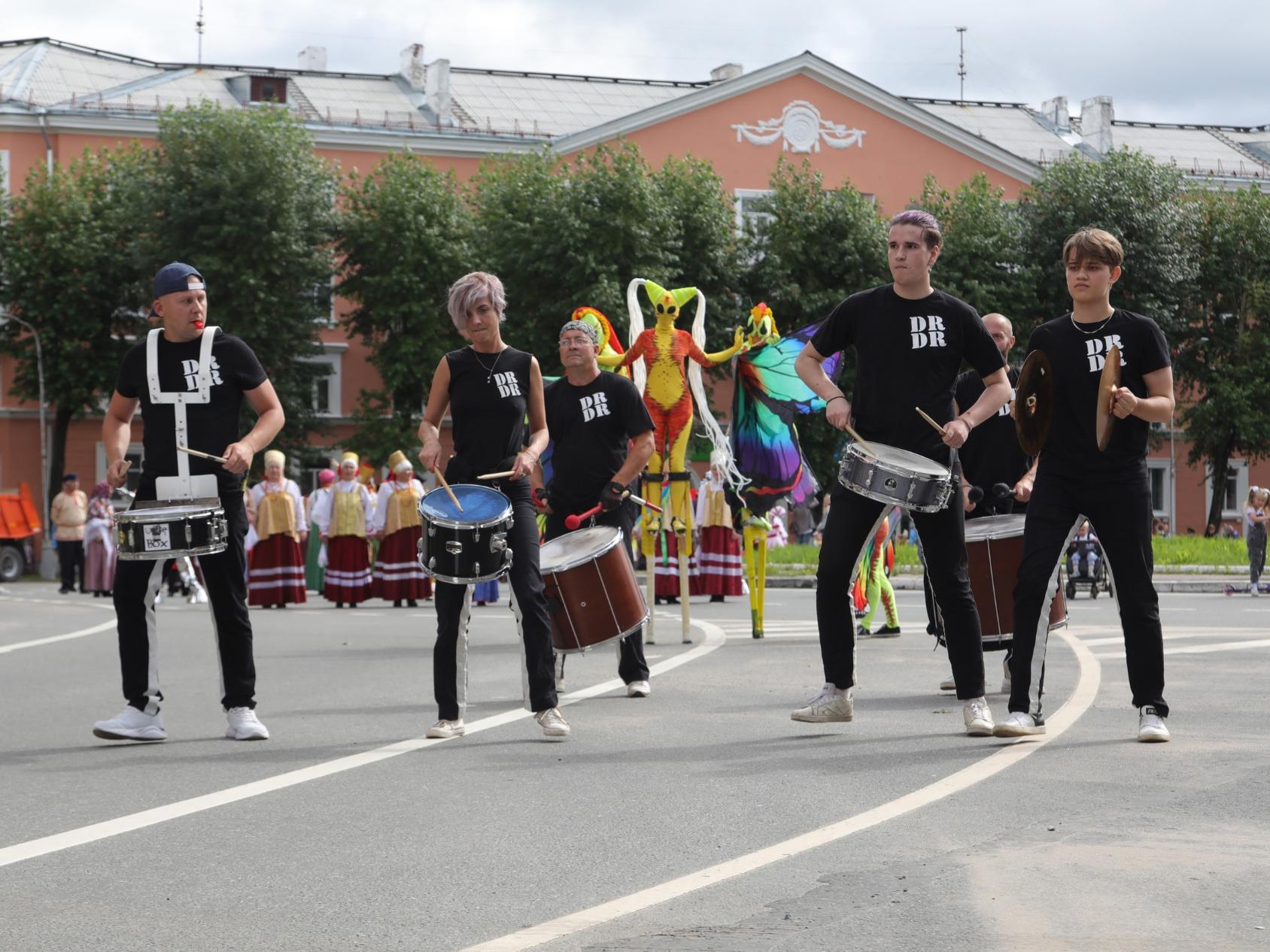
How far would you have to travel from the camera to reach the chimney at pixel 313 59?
66625 mm

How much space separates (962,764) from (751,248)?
1672 inches

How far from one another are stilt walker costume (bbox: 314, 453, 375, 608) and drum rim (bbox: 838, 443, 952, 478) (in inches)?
665

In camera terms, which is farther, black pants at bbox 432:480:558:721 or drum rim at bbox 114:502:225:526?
black pants at bbox 432:480:558:721

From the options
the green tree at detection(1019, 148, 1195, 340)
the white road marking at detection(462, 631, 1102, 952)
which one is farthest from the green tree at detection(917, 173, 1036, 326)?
the white road marking at detection(462, 631, 1102, 952)

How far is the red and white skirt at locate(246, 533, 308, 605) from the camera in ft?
79.6

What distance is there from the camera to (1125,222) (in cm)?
5078

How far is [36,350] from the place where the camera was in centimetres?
4991

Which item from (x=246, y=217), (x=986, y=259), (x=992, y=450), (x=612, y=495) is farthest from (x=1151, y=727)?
(x=986, y=259)

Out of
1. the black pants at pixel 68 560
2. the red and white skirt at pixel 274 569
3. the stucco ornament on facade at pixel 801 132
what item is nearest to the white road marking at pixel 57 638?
the red and white skirt at pixel 274 569

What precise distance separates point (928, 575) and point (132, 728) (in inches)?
144

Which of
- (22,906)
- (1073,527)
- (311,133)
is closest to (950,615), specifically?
(1073,527)

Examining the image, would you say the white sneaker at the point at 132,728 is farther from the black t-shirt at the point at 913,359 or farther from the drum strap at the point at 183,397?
the black t-shirt at the point at 913,359

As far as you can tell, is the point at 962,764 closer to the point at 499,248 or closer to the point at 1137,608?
the point at 1137,608

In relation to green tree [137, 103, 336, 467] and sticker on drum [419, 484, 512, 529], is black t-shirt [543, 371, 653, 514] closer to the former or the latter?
sticker on drum [419, 484, 512, 529]
